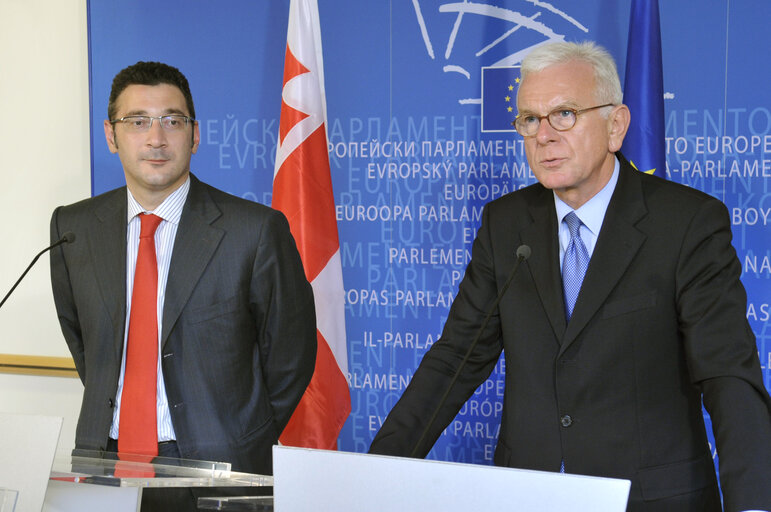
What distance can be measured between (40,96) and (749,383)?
3.71 m

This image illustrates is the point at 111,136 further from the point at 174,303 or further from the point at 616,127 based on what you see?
the point at 616,127

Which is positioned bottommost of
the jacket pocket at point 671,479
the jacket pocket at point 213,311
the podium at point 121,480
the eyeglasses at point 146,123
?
the jacket pocket at point 671,479

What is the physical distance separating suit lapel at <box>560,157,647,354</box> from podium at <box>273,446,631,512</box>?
2.57 ft

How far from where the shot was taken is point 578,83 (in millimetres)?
1931

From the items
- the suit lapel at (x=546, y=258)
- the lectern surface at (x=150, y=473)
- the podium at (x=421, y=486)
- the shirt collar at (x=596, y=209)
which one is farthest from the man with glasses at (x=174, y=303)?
the podium at (x=421, y=486)

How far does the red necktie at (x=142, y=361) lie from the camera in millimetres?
2145

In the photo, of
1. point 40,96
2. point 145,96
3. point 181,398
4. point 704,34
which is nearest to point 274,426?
point 181,398

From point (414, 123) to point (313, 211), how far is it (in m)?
0.62

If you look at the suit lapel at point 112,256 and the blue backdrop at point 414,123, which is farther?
the blue backdrop at point 414,123

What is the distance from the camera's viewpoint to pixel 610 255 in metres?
1.89

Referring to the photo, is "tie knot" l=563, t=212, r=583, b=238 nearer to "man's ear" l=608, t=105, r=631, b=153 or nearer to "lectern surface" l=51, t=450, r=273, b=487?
"man's ear" l=608, t=105, r=631, b=153

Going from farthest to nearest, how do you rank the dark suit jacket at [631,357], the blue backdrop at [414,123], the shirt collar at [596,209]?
1. the blue backdrop at [414,123]
2. the shirt collar at [596,209]
3. the dark suit jacket at [631,357]

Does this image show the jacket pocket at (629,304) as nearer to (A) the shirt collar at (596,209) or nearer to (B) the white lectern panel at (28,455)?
(A) the shirt collar at (596,209)

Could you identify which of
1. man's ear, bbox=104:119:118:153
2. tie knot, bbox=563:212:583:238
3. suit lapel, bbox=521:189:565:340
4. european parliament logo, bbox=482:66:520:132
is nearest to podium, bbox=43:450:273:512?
suit lapel, bbox=521:189:565:340
